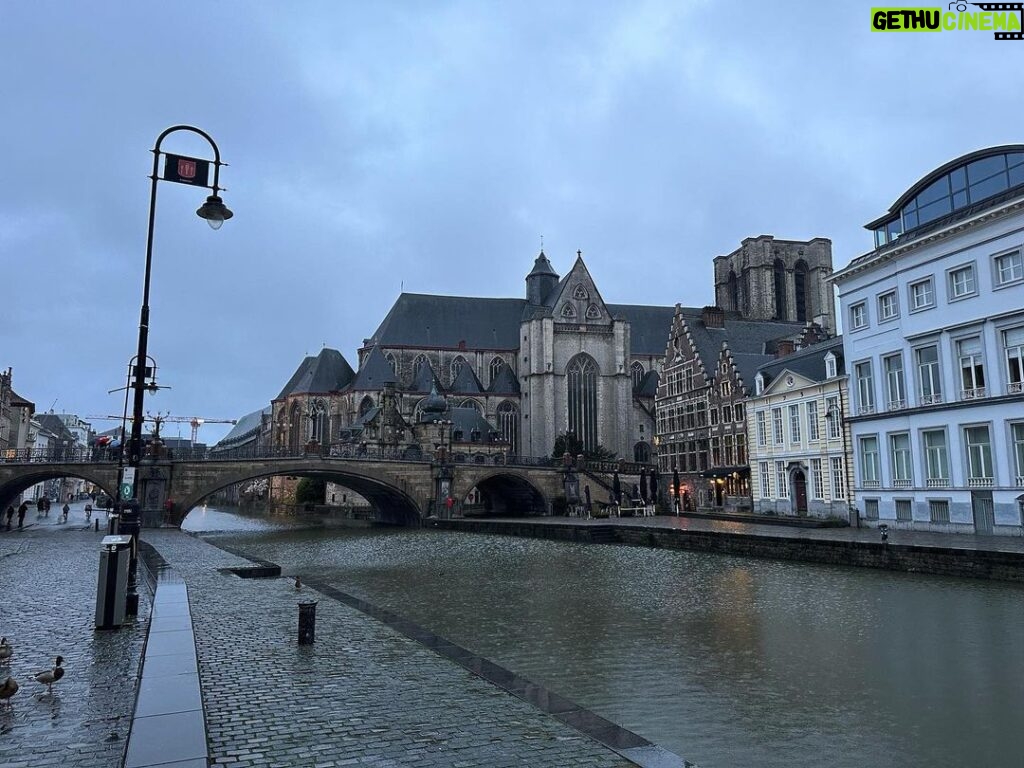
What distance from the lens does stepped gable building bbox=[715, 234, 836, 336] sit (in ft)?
270

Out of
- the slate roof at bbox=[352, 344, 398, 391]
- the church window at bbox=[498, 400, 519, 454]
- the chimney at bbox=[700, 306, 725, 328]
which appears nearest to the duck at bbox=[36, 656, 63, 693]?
the chimney at bbox=[700, 306, 725, 328]

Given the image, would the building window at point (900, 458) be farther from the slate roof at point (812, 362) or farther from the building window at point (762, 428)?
the building window at point (762, 428)

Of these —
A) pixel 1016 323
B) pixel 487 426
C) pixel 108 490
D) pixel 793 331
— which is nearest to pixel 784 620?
pixel 1016 323

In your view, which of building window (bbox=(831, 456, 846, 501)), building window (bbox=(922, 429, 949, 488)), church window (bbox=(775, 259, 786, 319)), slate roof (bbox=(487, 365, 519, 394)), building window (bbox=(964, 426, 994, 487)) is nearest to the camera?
building window (bbox=(964, 426, 994, 487))

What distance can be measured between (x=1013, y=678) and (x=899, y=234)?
25.8m

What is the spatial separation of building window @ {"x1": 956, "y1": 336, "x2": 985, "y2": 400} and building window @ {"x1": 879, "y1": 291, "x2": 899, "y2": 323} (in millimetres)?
3444

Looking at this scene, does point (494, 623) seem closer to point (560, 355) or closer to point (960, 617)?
point (960, 617)

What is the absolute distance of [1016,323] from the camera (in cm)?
2542

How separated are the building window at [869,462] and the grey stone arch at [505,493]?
94.5 ft

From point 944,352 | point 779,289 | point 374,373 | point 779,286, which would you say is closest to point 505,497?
point 374,373

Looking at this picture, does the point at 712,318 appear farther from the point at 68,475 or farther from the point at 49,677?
the point at 49,677

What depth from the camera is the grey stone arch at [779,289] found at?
270ft

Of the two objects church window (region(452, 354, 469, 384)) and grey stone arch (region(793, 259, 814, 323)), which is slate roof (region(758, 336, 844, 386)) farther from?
grey stone arch (region(793, 259, 814, 323))

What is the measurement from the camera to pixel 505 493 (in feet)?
217
